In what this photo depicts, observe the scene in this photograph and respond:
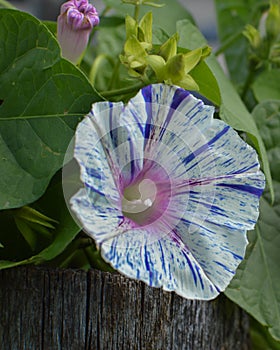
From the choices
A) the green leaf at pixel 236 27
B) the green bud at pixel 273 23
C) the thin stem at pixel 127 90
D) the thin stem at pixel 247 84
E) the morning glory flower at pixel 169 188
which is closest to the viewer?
the morning glory flower at pixel 169 188

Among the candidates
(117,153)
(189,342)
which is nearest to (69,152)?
(117,153)

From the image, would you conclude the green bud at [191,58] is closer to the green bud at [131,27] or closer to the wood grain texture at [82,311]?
the green bud at [131,27]

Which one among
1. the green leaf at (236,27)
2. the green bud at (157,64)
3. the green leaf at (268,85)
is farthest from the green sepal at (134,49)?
the green leaf at (236,27)

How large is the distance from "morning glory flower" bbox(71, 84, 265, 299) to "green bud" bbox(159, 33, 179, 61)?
0.15 feet

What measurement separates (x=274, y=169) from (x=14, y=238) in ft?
0.92

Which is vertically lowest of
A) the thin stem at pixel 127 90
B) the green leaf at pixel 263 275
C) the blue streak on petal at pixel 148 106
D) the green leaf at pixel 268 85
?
the green leaf at pixel 263 275

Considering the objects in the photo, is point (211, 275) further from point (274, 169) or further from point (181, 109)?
point (274, 169)

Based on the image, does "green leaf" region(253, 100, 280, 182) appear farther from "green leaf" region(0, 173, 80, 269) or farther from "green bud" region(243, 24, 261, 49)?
"green leaf" region(0, 173, 80, 269)

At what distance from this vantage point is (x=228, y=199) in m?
0.55

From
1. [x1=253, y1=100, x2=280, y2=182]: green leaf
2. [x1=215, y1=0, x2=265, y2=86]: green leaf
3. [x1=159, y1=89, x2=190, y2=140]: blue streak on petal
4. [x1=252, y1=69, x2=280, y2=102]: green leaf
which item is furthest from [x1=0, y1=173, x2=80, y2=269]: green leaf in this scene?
[x1=215, y1=0, x2=265, y2=86]: green leaf

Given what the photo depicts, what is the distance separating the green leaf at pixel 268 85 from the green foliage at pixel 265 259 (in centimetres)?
12

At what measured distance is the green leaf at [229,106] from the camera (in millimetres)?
631

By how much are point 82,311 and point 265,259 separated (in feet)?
0.66

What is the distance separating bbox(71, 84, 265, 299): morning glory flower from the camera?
491mm
